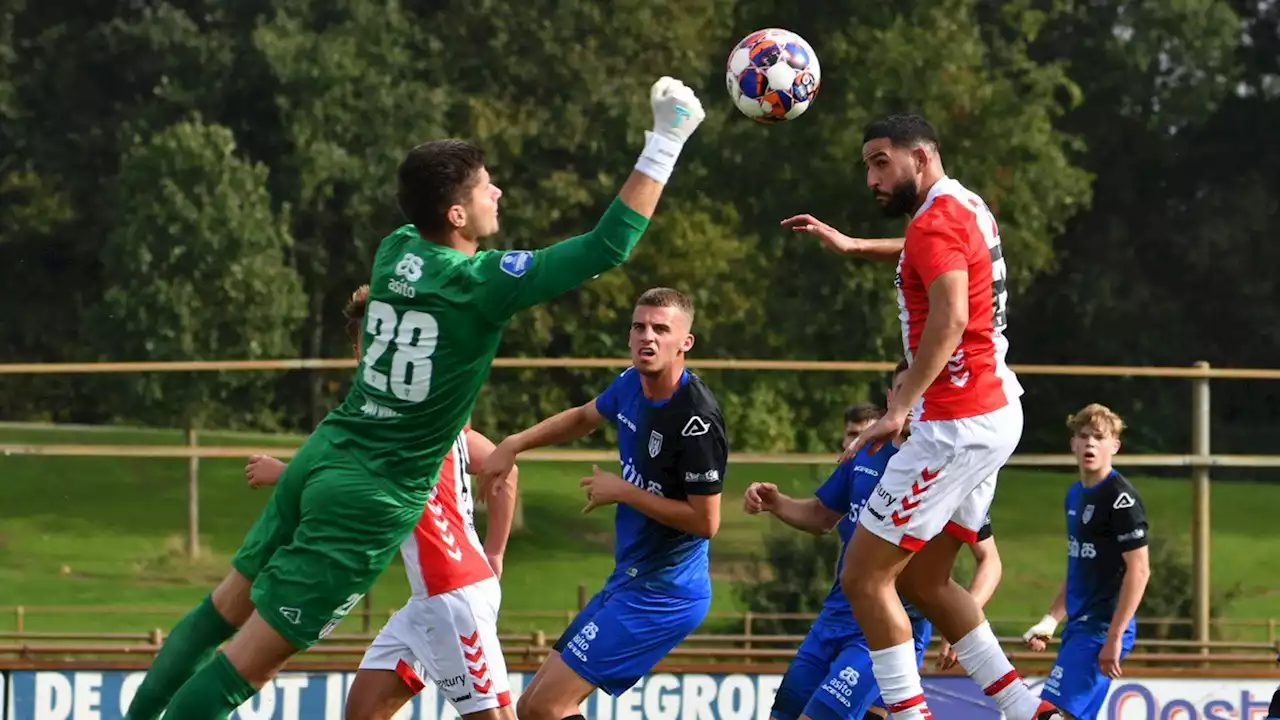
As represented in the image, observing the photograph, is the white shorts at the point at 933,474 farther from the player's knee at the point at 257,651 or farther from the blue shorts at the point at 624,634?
the player's knee at the point at 257,651

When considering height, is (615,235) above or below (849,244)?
below

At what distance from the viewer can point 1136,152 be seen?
4328cm

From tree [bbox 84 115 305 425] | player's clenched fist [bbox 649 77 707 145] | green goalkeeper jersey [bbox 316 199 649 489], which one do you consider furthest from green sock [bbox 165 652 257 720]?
tree [bbox 84 115 305 425]

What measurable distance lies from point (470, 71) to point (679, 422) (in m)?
29.5

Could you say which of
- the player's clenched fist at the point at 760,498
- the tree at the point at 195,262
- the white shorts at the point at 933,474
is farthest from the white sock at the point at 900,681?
the tree at the point at 195,262

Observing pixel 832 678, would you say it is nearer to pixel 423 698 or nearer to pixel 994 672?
pixel 994 672

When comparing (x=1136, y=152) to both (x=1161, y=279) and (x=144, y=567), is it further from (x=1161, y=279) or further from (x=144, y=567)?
(x=144, y=567)

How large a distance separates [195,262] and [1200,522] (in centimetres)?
2046

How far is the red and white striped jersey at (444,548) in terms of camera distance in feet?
22.2

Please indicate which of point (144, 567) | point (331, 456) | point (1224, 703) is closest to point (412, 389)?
point (331, 456)

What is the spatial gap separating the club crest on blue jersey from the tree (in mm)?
25242

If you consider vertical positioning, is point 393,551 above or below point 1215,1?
below

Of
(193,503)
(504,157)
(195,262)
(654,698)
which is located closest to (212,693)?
(654,698)

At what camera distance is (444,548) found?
680cm
